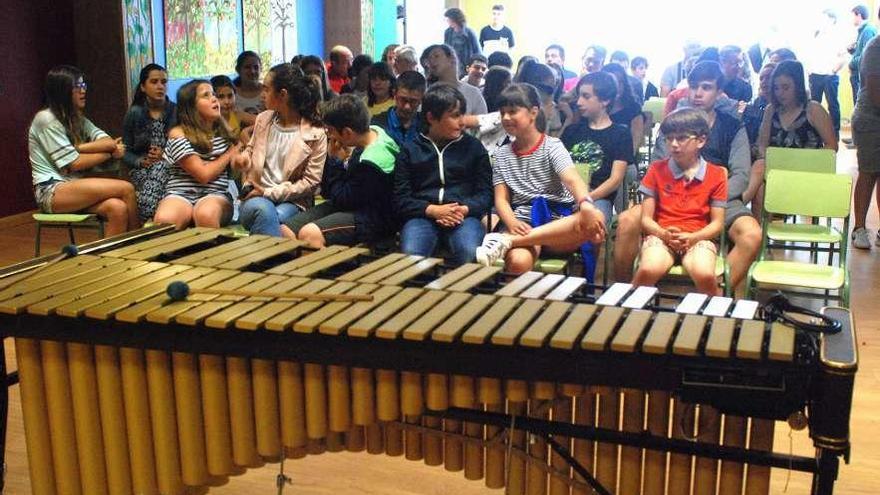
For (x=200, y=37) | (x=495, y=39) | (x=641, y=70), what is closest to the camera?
(x=200, y=37)

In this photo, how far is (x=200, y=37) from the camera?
9.52 metres

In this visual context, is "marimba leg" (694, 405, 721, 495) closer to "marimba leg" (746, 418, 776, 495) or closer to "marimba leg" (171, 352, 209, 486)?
"marimba leg" (746, 418, 776, 495)

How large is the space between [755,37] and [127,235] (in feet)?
44.8

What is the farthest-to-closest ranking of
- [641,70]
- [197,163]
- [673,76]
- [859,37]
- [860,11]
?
[860,11], [859,37], [673,76], [641,70], [197,163]

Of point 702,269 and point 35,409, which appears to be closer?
point 35,409

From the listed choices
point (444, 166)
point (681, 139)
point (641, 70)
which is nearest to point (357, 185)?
point (444, 166)

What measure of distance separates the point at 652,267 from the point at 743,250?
0.65 m

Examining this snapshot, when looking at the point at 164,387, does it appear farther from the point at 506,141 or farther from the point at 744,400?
the point at 506,141

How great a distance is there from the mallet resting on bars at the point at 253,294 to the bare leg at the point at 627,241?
8.85 ft

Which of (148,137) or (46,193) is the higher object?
(148,137)

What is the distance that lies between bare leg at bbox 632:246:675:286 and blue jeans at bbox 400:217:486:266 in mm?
795

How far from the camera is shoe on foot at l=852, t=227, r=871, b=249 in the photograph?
23.3 feet

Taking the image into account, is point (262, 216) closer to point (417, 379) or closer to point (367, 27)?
point (417, 379)

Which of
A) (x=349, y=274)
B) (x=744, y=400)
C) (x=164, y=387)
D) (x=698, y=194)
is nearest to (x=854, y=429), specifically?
(x=698, y=194)
